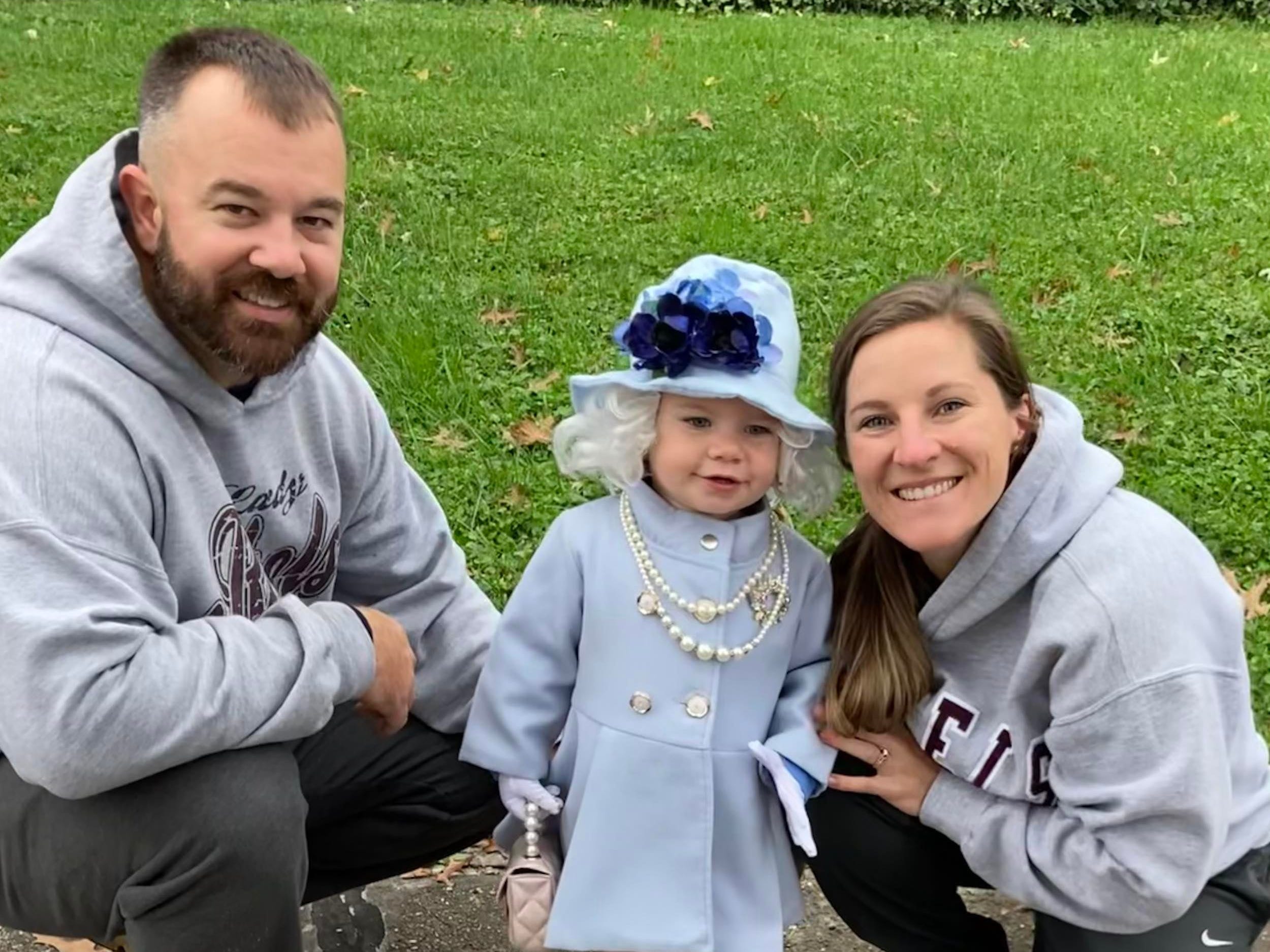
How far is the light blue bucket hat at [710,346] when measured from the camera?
2.26m

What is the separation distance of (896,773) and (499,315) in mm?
3379

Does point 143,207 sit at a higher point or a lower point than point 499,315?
higher

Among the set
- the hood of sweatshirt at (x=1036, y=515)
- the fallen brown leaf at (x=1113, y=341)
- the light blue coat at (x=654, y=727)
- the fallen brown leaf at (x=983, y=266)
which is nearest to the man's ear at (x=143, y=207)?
the light blue coat at (x=654, y=727)

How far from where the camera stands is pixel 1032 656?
2.22 metres

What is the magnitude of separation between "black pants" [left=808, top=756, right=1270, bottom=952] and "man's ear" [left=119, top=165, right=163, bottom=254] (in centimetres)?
153

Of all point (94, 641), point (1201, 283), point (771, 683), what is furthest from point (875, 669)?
point (1201, 283)

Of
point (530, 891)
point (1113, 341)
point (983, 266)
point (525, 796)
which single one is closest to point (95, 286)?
point (525, 796)

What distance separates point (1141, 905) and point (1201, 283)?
414cm

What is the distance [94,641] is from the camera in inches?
77.5

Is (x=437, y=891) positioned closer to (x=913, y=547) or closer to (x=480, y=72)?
(x=913, y=547)

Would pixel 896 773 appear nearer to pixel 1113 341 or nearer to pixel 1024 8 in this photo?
pixel 1113 341

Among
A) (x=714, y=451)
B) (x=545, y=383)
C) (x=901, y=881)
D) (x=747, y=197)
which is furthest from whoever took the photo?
(x=747, y=197)

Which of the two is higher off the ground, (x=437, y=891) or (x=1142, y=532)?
(x=1142, y=532)

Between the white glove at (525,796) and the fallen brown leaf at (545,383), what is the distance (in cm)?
267
